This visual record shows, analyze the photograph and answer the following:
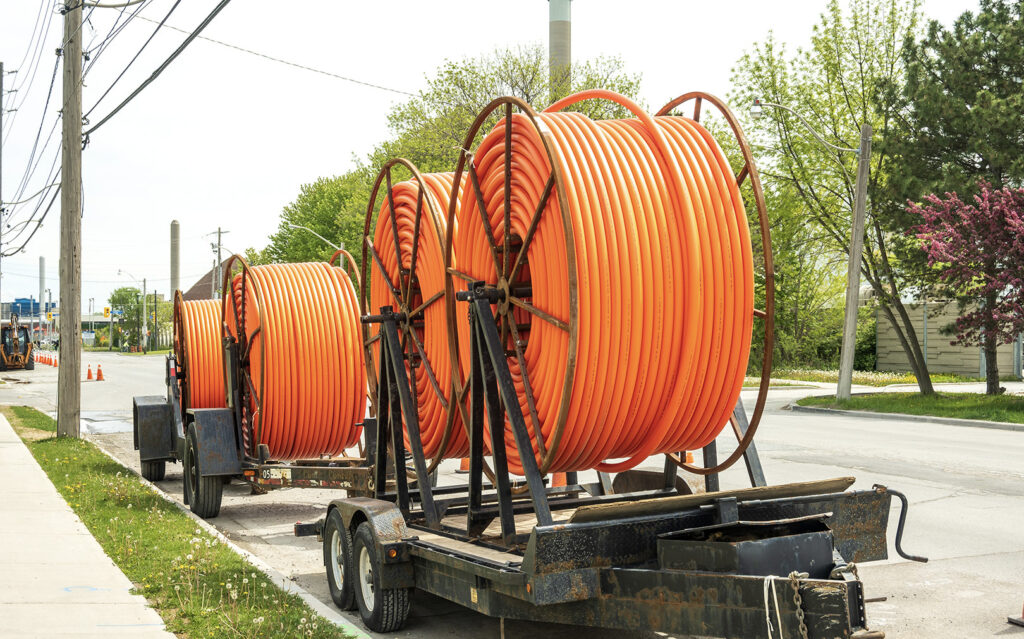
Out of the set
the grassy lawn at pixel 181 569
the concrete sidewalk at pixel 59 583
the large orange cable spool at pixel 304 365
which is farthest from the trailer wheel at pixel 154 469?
the large orange cable spool at pixel 304 365

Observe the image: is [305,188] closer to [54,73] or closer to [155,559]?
[54,73]

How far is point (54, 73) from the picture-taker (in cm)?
2317

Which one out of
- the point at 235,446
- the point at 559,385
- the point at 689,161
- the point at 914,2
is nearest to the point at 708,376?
the point at 559,385

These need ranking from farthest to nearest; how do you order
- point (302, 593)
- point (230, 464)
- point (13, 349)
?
point (13, 349) < point (230, 464) < point (302, 593)

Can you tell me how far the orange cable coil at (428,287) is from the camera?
7.70 meters

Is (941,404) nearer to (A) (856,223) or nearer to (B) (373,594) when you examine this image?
(A) (856,223)

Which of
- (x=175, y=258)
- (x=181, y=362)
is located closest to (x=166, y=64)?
(x=181, y=362)

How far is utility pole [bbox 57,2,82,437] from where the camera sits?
19.6 meters

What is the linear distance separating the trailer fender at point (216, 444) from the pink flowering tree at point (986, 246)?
1769cm

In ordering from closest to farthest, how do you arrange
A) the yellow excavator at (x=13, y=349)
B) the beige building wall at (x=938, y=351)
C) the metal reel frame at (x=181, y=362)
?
the metal reel frame at (x=181, y=362), the beige building wall at (x=938, y=351), the yellow excavator at (x=13, y=349)

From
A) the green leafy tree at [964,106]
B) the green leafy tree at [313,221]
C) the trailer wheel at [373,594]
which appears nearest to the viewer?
the trailer wheel at [373,594]

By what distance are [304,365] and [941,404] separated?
1954 centimetres

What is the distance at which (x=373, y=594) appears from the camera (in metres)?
6.68

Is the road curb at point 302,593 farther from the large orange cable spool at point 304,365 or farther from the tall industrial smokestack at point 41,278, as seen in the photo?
the tall industrial smokestack at point 41,278
